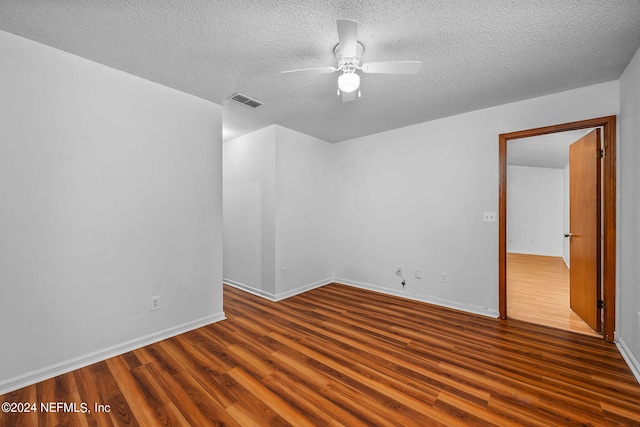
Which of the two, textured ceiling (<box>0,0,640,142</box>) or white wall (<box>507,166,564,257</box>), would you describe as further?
white wall (<box>507,166,564,257</box>)

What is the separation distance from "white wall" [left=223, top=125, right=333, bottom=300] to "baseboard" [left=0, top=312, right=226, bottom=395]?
122 cm

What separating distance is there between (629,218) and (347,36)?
2695 mm

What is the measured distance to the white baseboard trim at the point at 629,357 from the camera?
188 cm

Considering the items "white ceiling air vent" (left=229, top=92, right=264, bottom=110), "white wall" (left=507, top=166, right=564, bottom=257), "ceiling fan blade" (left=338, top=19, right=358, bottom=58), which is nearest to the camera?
"ceiling fan blade" (left=338, top=19, right=358, bottom=58)

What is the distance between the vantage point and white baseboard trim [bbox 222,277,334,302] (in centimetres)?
362

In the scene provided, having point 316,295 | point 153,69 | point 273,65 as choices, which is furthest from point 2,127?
point 316,295

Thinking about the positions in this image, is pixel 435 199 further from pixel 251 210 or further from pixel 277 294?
pixel 251 210

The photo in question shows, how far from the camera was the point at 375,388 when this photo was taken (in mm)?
1782

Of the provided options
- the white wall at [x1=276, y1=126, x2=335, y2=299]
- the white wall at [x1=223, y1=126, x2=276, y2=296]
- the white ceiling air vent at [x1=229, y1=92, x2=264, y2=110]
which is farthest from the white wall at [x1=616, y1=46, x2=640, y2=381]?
the white wall at [x1=223, y1=126, x2=276, y2=296]

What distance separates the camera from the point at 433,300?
3.43 meters

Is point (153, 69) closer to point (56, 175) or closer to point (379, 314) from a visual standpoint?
point (56, 175)

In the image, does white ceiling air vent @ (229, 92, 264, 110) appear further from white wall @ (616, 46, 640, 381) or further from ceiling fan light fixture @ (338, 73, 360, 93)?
white wall @ (616, 46, 640, 381)

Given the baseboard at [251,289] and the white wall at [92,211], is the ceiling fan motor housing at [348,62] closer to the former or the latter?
the white wall at [92,211]

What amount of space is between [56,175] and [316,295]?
309cm
